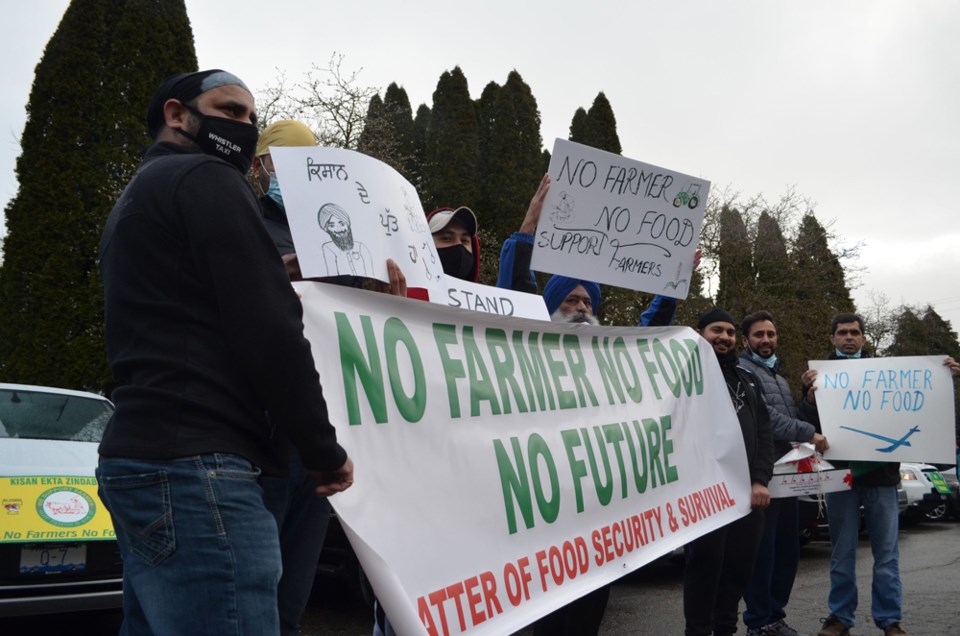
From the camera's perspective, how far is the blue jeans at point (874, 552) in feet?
16.4

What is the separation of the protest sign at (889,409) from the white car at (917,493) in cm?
1007

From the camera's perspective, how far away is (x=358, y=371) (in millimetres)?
2387

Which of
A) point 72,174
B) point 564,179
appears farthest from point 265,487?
point 72,174

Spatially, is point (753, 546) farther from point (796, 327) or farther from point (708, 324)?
point (796, 327)

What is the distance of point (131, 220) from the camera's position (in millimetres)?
1797

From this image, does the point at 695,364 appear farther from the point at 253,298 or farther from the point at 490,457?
the point at 253,298

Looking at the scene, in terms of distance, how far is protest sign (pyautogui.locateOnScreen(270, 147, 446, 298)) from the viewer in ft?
8.38

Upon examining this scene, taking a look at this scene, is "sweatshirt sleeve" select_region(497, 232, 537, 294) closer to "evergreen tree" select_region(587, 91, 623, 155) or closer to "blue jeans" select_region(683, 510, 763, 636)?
"blue jeans" select_region(683, 510, 763, 636)

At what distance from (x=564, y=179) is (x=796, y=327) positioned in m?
25.2

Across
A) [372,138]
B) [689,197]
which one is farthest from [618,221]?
[372,138]

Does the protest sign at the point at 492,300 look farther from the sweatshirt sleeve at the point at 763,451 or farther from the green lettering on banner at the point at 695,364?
Answer: the sweatshirt sleeve at the point at 763,451

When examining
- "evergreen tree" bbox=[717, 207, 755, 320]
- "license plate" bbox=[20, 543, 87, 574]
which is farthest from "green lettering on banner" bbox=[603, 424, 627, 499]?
"evergreen tree" bbox=[717, 207, 755, 320]

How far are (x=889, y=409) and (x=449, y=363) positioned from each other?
149 inches

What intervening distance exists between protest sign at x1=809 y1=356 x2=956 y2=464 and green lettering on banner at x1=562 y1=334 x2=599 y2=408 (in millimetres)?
2647
